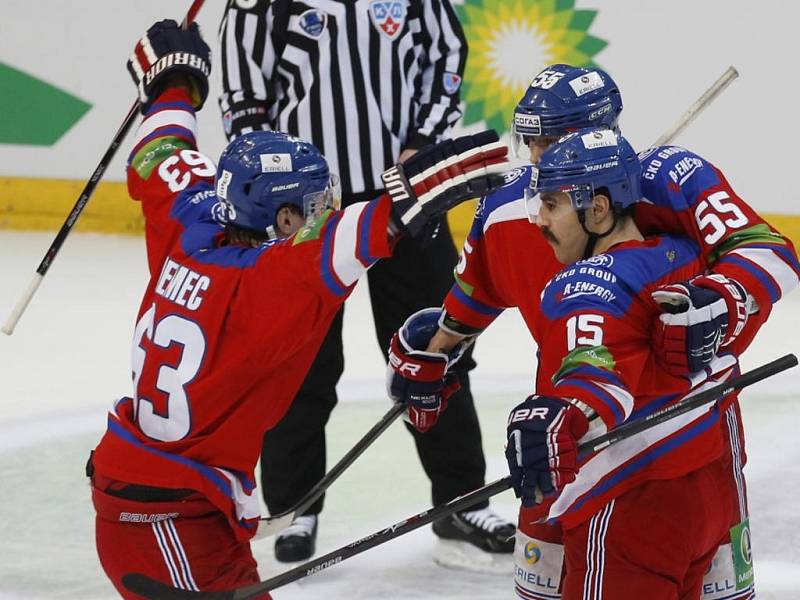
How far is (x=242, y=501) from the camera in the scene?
8.06 ft

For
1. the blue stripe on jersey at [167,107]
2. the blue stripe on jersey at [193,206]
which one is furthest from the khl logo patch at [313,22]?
the blue stripe on jersey at [193,206]

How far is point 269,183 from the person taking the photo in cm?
243

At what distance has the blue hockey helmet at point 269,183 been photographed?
2434mm

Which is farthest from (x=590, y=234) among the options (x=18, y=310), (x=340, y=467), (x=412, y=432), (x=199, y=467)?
(x=18, y=310)

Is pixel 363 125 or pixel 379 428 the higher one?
pixel 363 125

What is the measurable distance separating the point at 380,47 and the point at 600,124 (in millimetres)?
1280

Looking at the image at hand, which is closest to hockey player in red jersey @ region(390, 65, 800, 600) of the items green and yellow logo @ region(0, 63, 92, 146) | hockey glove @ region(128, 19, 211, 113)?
hockey glove @ region(128, 19, 211, 113)

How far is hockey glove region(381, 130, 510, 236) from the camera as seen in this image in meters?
2.10

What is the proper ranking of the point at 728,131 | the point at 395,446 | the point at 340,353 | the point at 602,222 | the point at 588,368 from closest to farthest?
the point at 588,368 → the point at 602,222 → the point at 340,353 → the point at 395,446 → the point at 728,131

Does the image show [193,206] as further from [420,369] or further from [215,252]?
[420,369]

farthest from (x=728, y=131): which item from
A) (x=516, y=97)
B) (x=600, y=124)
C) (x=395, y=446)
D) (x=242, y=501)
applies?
(x=242, y=501)

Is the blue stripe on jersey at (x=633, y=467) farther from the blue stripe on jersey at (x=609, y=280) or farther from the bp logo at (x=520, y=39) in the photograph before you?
the bp logo at (x=520, y=39)

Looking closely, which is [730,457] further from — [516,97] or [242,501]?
[516,97]

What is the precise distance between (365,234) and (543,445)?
0.42m
